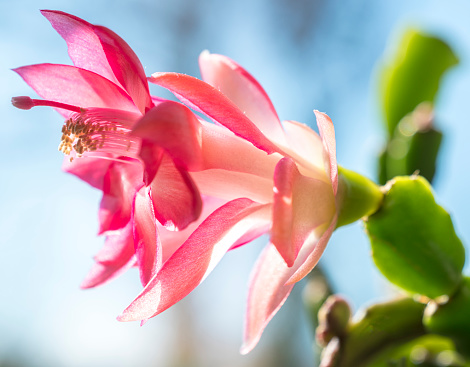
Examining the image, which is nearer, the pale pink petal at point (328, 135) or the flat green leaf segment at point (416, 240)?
the pale pink petal at point (328, 135)

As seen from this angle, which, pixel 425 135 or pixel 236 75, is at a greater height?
pixel 236 75

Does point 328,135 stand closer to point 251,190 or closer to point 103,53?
point 251,190

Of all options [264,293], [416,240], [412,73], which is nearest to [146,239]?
[264,293]

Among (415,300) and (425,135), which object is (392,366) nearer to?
(415,300)

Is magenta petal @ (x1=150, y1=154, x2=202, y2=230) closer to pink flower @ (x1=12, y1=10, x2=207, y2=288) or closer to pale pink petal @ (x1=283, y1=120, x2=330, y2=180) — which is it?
pink flower @ (x1=12, y1=10, x2=207, y2=288)

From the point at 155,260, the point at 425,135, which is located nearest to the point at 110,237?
the point at 155,260

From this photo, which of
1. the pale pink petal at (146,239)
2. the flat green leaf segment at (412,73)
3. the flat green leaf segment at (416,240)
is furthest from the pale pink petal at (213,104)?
the flat green leaf segment at (412,73)

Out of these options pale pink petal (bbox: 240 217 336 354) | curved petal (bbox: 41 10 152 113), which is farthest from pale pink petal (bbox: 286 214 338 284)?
curved petal (bbox: 41 10 152 113)

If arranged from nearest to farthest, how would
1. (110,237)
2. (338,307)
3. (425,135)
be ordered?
(110,237), (338,307), (425,135)

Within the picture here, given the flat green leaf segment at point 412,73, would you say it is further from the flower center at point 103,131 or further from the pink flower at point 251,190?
the flower center at point 103,131
